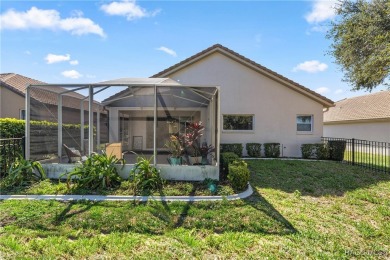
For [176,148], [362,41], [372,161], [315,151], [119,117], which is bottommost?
[372,161]

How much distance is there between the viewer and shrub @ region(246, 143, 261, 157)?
48.7 feet

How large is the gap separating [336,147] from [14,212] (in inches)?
587

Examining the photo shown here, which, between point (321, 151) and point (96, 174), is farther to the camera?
point (321, 151)

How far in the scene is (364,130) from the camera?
72.7 ft

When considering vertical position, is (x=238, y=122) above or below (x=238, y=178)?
above

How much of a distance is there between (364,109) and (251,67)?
51.7ft

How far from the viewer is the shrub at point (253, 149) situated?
14844 mm

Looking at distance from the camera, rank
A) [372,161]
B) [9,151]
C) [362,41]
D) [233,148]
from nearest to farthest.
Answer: [9,151], [372,161], [362,41], [233,148]

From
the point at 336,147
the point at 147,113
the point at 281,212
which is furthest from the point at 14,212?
the point at 336,147

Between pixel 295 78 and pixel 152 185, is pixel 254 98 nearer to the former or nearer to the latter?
pixel 295 78

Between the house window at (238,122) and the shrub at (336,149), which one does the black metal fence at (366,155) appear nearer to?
the shrub at (336,149)

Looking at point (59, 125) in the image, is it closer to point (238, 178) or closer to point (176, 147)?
point (176, 147)

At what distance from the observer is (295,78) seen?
15805 mm

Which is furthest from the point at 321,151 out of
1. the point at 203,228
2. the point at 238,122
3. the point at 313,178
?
the point at 203,228
